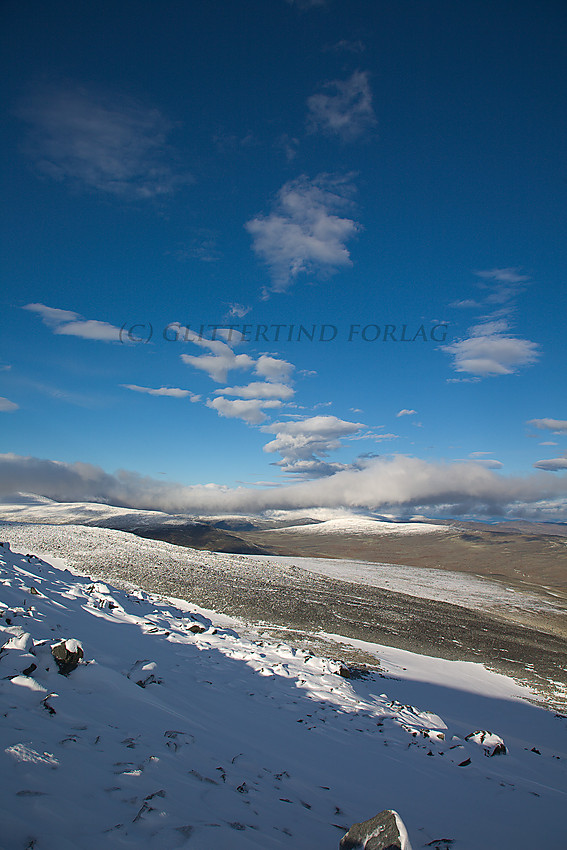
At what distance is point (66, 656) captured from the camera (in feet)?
21.5

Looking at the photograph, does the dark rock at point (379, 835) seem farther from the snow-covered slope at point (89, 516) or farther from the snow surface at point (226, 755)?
the snow-covered slope at point (89, 516)

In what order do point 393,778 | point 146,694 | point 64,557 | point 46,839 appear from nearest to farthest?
point 46,839 < point 393,778 < point 146,694 < point 64,557

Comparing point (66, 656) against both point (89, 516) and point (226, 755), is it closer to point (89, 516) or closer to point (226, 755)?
point (226, 755)

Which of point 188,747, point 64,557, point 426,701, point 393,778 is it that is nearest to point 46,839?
point 188,747

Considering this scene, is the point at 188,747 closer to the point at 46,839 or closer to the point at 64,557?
the point at 46,839

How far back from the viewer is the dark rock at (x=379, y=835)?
3.56 m

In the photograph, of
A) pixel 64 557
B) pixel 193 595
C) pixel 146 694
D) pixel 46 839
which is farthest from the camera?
pixel 64 557

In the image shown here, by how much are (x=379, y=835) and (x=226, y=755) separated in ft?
9.25

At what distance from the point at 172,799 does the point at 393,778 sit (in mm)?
4117

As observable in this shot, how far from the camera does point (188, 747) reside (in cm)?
545

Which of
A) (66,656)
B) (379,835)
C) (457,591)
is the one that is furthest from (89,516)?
(379,835)

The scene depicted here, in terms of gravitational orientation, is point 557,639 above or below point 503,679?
below

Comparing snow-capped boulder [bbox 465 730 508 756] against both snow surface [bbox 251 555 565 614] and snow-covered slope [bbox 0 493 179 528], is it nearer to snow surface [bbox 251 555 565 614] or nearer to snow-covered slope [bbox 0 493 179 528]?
snow surface [bbox 251 555 565 614]

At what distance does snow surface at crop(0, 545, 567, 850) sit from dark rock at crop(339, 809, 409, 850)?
1.74 feet
